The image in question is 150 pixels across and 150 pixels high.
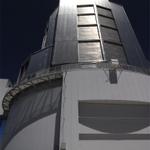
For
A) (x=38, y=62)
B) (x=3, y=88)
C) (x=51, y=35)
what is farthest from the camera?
(x=51, y=35)

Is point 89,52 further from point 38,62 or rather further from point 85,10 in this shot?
point 85,10

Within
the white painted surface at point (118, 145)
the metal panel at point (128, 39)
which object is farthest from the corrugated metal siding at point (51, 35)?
the white painted surface at point (118, 145)

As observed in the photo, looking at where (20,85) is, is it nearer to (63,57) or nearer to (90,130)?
(63,57)

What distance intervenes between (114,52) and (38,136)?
8422 mm

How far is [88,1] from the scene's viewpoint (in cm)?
2545

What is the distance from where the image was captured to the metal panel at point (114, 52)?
19683 millimetres

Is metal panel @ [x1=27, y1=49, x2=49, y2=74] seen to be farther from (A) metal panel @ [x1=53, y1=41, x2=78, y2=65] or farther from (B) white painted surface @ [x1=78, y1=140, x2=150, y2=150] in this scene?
(B) white painted surface @ [x1=78, y1=140, x2=150, y2=150]

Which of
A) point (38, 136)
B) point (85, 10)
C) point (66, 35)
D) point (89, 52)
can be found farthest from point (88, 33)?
point (38, 136)

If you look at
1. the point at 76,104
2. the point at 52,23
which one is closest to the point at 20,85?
the point at 76,104

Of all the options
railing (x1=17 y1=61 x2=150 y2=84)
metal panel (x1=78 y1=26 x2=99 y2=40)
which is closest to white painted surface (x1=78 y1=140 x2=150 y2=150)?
railing (x1=17 y1=61 x2=150 y2=84)

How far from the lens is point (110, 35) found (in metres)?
22.0

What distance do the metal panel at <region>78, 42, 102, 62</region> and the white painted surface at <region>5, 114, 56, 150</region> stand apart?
5327 mm

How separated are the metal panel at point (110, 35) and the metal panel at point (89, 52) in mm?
1250

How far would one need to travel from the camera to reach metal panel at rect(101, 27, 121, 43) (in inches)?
848
